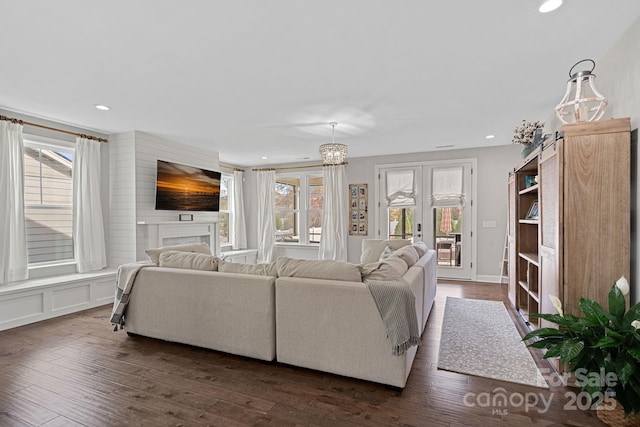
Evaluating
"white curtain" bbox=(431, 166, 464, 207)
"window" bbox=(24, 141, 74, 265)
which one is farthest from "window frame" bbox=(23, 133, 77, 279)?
"white curtain" bbox=(431, 166, 464, 207)

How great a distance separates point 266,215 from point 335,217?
1.72m

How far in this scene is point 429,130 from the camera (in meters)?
4.68

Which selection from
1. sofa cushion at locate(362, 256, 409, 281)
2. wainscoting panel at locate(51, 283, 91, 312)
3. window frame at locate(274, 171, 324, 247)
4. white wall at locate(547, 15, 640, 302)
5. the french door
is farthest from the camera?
window frame at locate(274, 171, 324, 247)

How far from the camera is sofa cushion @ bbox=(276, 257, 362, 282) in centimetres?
245

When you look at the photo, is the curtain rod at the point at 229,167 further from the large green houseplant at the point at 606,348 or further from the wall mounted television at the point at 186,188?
the large green houseplant at the point at 606,348

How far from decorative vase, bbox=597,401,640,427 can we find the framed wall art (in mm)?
4908

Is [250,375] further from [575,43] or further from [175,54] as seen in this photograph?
[575,43]

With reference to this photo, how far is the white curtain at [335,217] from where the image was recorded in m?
6.74

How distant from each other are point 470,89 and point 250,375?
3.29 meters

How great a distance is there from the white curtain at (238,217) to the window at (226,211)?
10 cm

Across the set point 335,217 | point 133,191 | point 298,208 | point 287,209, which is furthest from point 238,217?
point 133,191

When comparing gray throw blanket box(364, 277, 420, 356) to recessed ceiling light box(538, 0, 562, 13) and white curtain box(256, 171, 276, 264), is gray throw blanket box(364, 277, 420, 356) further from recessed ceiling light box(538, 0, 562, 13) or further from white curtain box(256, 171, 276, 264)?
white curtain box(256, 171, 276, 264)

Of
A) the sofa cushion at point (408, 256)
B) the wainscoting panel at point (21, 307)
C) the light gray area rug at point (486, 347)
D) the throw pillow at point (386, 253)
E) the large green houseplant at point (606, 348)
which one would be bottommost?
the light gray area rug at point (486, 347)

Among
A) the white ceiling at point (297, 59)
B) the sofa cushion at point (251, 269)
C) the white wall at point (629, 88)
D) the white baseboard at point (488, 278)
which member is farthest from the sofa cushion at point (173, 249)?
the white baseboard at point (488, 278)
